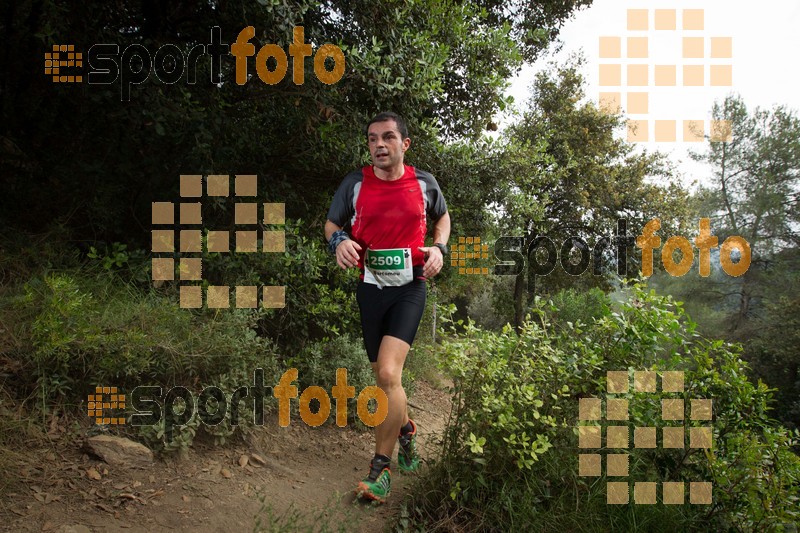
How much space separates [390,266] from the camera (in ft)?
12.9

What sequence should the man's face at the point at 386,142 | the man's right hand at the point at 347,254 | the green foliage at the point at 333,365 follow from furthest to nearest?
the green foliage at the point at 333,365 < the man's face at the point at 386,142 < the man's right hand at the point at 347,254

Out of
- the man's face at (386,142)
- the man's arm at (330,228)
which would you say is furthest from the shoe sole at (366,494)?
the man's face at (386,142)

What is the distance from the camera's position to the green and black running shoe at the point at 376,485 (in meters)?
3.85

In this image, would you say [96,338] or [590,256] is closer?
[96,338]

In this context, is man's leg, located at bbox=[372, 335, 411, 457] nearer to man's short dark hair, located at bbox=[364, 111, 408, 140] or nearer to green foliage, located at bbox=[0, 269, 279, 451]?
man's short dark hair, located at bbox=[364, 111, 408, 140]

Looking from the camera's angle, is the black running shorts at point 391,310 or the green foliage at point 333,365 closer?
the black running shorts at point 391,310

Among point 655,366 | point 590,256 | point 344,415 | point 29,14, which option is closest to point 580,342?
point 655,366

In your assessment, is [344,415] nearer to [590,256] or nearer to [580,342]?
[580,342]

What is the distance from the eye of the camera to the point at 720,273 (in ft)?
87.5

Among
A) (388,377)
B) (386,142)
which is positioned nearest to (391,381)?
(388,377)

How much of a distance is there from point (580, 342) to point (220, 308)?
11.2ft

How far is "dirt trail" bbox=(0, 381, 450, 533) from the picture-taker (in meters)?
3.59

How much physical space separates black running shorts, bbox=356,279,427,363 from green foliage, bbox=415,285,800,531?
352mm

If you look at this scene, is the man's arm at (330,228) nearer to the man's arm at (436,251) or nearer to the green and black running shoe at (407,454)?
the man's arm at (436,251)
